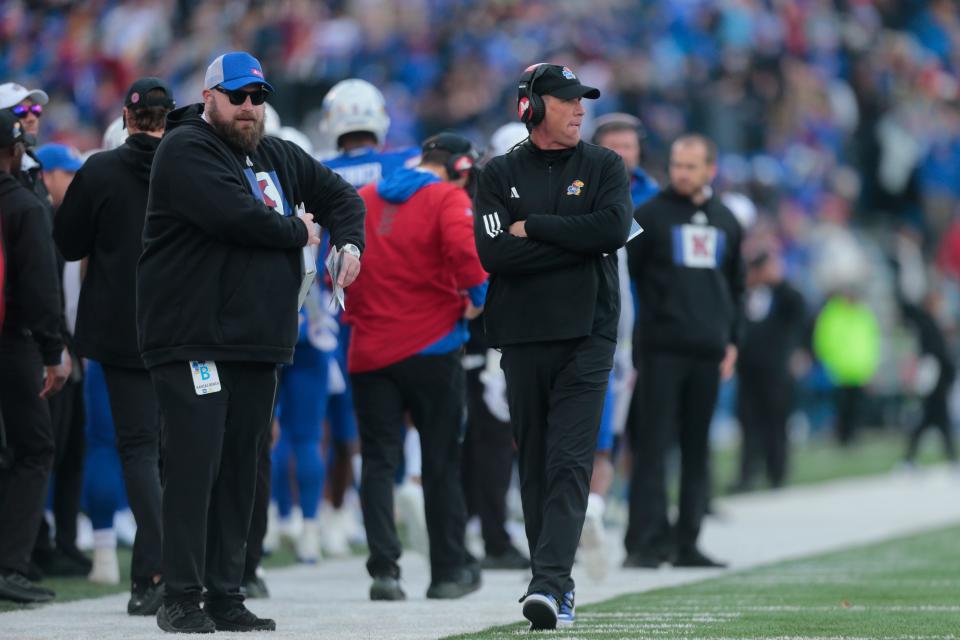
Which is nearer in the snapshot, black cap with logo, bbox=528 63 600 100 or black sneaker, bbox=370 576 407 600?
black cap with logo, bbox=528 63 600 100

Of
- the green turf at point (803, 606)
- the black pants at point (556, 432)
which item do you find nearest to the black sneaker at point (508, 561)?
the green turf at point (803, 606)

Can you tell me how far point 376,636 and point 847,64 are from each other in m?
24.6

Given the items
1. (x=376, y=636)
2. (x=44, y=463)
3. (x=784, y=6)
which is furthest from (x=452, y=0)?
(x=376, y=636)

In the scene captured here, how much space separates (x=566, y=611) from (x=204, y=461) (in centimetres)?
150

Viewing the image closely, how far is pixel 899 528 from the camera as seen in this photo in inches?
535

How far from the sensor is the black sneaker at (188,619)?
276 inches

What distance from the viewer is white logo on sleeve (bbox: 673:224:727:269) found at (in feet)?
35.2

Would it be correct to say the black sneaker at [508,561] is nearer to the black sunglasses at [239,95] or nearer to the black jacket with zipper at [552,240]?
the black jacket with zipper at [552,240]

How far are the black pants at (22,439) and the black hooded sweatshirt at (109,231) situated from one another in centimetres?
59

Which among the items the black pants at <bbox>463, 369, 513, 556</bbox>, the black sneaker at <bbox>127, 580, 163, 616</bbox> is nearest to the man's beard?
the black sneaker at <bbox>127, 580, 163, 616</bbox>

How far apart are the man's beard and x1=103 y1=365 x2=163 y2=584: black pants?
1.50 m

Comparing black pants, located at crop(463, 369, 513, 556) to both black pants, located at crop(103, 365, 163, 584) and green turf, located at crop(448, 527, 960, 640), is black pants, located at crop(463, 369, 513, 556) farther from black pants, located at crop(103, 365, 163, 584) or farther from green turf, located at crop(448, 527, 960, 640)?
black pants, located at crop(103, 365, 163, 584)

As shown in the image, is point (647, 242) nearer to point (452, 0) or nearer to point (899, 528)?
point (899, 528)

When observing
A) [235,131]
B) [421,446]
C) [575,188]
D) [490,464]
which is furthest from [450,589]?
[235,131]
